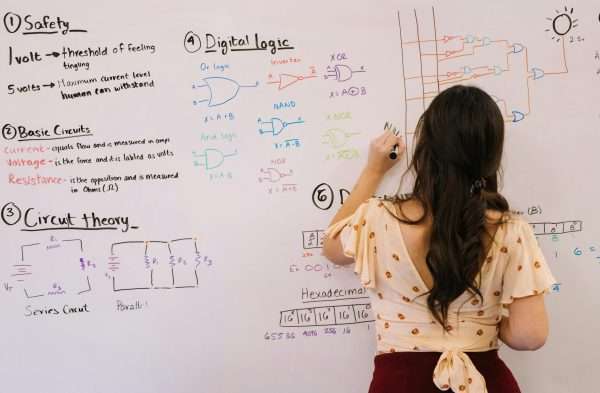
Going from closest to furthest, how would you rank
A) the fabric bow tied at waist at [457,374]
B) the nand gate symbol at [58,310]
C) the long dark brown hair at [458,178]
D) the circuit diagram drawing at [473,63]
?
the long dark brown hair at [458,178]
the fabric bow tied at waist at [457,374]
the circuit diagram drawing at [473,63]
the nand gate symbol at [58,310]

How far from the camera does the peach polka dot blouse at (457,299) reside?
1169 millimetres

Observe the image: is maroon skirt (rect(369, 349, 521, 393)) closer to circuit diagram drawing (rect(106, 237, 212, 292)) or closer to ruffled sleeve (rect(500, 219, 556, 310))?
ruffled sleeve (rect(500, 219, 556, 310))

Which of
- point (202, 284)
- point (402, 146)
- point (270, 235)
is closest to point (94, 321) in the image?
point (202, 284)

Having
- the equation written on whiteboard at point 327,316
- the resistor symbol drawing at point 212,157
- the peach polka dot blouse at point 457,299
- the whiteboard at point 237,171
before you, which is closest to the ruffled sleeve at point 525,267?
the peach polka dot blouse at point 457,299

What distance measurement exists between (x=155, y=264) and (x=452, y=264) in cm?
95

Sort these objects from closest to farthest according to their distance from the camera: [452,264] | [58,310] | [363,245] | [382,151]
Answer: [452,264] < [363,245] < [382,151] < [58,310]

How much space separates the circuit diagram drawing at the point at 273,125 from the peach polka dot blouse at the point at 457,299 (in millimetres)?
445

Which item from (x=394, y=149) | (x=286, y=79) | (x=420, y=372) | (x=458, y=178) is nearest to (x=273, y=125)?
(x=286, y=79)

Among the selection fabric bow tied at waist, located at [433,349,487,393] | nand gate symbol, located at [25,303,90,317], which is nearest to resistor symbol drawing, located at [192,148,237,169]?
nand gate symbol, located at [25,303,90,317]

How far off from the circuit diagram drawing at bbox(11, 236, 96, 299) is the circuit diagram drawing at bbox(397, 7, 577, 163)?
1157 millimetres

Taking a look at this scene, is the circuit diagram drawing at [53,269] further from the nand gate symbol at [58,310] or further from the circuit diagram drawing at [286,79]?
the circuit diagram drawing at [286,79]

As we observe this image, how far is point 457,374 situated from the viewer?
1.20 m

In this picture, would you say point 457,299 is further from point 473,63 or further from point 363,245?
point 473,63

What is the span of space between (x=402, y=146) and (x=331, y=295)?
0.52 meters
